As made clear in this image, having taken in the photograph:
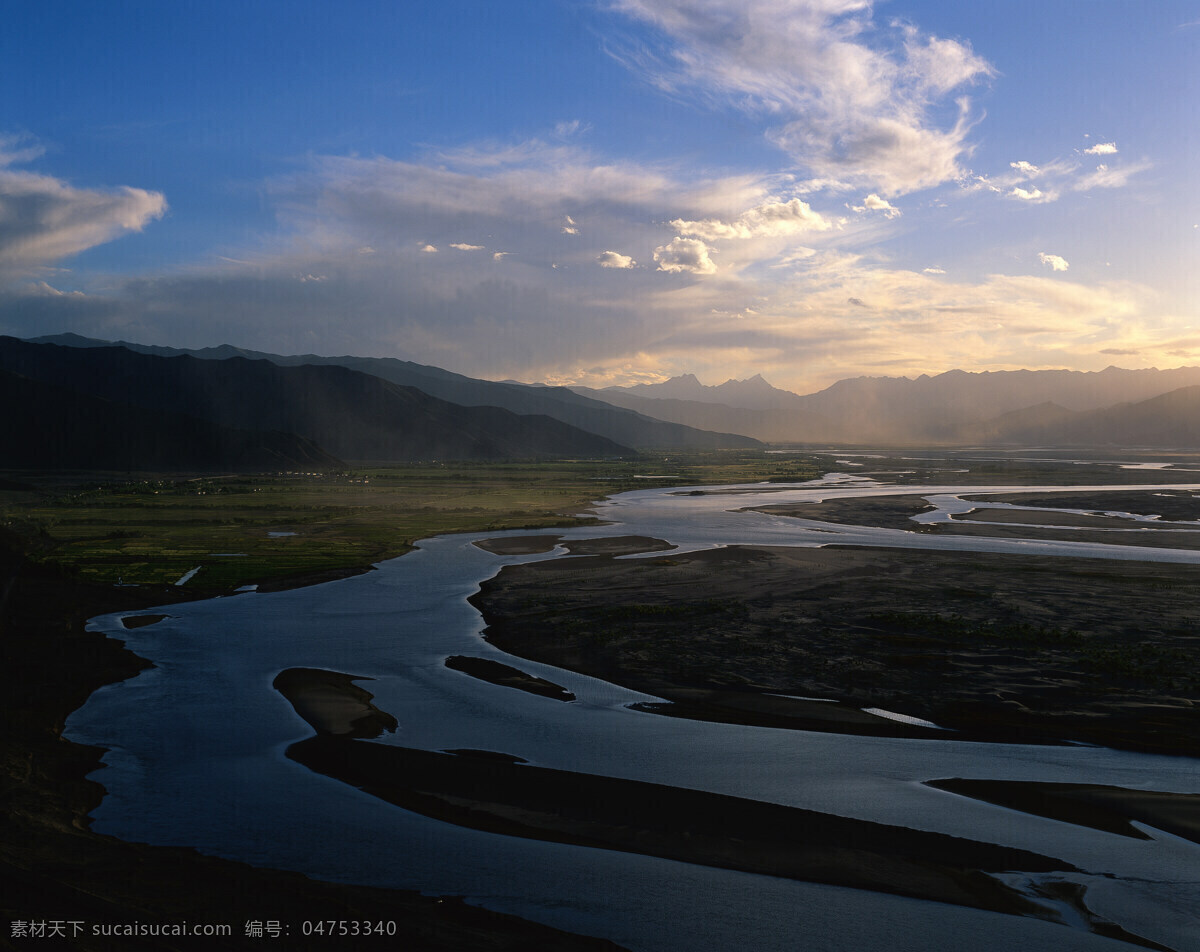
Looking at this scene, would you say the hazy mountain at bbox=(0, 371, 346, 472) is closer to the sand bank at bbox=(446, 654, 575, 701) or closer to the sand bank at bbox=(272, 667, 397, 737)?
the sand bank at bbox=(272, 667, 397, 737)

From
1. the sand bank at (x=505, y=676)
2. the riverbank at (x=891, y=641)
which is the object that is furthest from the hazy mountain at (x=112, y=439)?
the sand bank at (x=505, y=676)

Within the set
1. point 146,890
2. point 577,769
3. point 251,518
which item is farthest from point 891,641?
point 251,518

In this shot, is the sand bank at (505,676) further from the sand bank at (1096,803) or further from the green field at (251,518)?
the green field at (251,518)

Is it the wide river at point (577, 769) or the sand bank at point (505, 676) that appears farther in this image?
the sand bank at point (505, 676)

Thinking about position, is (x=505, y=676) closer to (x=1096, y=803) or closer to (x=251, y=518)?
(x=1096, y=803)

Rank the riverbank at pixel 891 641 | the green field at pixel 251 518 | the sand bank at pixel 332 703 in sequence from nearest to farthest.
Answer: the sand bank at pixel 332 703 → the riverbank at pixel 891 641 → the green field at pixel 251 518

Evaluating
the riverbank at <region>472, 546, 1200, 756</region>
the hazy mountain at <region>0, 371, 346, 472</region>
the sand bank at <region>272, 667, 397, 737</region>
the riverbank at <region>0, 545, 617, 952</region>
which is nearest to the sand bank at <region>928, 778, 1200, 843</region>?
the riverbank at <region>472, 546, 1200, 756</region>

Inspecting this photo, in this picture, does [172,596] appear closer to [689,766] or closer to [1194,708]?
[689,766]
